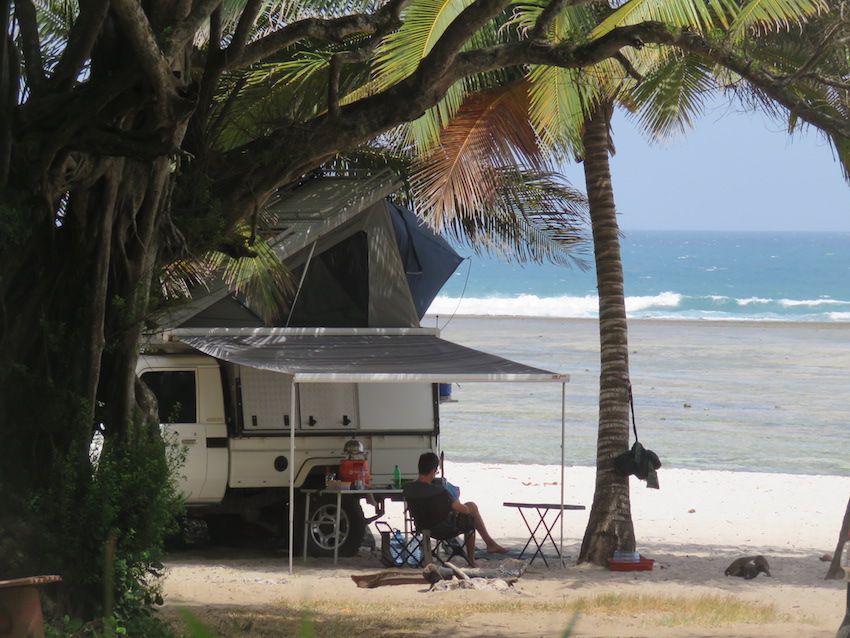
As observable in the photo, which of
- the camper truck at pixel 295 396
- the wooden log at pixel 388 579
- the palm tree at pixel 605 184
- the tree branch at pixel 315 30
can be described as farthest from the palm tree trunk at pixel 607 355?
the tree branch at pixel 315 30

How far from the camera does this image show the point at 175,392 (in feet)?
33.0

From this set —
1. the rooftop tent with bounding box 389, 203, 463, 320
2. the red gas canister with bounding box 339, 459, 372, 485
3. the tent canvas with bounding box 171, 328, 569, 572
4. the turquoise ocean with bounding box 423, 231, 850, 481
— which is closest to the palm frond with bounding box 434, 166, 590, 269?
the rooftop tent with bounding box 389, 203, 463, 320

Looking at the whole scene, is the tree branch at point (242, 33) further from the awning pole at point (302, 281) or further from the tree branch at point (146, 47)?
the awning pole at point (302, 281)

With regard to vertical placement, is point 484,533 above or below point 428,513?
below

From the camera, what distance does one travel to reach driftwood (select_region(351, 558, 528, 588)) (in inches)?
342

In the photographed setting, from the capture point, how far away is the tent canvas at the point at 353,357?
9.04 m

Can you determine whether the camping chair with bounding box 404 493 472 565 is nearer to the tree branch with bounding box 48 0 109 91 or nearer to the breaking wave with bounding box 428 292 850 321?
the tree branch with bounding box 48 0 109 91

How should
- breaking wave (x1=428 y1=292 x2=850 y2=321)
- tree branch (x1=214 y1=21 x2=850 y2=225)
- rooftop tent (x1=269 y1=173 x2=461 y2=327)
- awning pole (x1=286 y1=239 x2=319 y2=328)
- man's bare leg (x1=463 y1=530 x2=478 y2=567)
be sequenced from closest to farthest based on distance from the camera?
tree branch (x1=214 y1=21 x2=850 y2=225) < man's bare leg (x1=463 y1=530 x2=478 y2=567) < awning pole (x1=286 y1=239 x2=319 y2=328) < rooftop tent (x1=269 y1=173 x2=461 y2=327) < breaking wave (x1=428 y1=292 x2=850 y2=321)

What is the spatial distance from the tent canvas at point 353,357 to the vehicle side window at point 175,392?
426 millimetres

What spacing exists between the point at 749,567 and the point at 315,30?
20.4 ft

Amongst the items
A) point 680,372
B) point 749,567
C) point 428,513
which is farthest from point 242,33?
point 680,372

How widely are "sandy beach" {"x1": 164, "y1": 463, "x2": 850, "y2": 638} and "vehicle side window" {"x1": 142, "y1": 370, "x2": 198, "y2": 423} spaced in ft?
4.38

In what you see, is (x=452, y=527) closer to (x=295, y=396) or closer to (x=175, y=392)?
(x=295, y=396)

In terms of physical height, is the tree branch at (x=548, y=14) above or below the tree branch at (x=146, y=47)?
above
